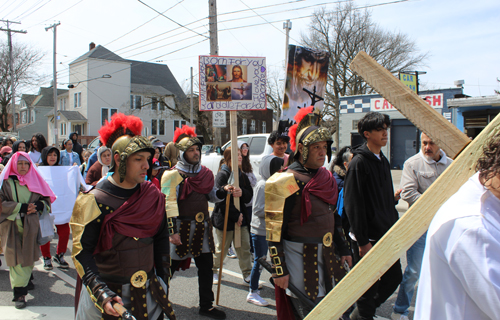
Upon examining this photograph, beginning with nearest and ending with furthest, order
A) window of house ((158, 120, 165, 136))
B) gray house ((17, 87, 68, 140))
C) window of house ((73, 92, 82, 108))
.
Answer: window of house ((73, 92, 82, 108))
window of house ((158, 120, 165, 136))
gray house ((17, 87, 68, 140))

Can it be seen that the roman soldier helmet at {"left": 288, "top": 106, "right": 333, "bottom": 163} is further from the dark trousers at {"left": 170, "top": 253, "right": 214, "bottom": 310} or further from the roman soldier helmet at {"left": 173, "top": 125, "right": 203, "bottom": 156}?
the dark trousers at {"left": 170, "top": 253, "right": 214, "bottom": 310}

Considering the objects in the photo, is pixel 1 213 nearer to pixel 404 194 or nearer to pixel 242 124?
pixel 404 194

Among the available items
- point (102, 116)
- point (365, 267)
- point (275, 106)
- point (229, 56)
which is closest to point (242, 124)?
point (275, 106)

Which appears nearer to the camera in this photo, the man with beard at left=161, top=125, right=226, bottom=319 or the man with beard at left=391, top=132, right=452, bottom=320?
the man with beard at left=391, top=132, right=452, bottom=320

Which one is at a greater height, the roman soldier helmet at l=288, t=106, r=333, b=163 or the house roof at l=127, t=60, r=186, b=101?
the house roof at l=127, t=60, r=186, b=101

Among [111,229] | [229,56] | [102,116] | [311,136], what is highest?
[102,116]

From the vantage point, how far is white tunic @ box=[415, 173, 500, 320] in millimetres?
1030

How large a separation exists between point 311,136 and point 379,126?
834mm

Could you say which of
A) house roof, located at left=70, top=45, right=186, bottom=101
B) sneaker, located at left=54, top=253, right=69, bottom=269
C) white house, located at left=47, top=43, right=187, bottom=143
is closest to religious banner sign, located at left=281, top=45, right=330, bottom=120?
sneaker, located at left=54, top=253, right=69, bottom=269

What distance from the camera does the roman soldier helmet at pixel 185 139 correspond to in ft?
13.3

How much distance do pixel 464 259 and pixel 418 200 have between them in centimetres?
22

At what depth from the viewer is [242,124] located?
47.8m

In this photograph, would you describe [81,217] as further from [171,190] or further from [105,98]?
[105,98]

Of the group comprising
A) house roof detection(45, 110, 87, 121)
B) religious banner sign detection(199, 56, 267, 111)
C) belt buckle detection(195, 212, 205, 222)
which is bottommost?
belt buckle detection(195, 212, 205, 222)
